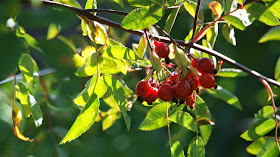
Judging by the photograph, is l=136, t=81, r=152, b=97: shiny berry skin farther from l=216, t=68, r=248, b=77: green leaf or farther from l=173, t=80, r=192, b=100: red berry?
l=216, t=68, r=248, b=77: green leaf

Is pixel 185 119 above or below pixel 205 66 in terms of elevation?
below

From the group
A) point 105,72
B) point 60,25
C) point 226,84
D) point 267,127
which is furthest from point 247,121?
point 60,25

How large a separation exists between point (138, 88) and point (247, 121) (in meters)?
1.81

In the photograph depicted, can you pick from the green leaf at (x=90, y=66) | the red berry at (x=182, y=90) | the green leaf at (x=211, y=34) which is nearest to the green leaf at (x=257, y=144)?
the green leaf at (x=211, y=34)

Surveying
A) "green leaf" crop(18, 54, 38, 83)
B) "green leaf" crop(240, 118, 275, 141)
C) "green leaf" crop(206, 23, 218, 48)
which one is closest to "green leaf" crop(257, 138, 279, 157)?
"green leaf" crop(240, 118, 275, 141)

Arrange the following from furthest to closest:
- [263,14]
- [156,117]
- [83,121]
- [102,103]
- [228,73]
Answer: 1. [102,103]
2. [228,73]
3. [156,117]
4. [263,14]
5. [83,121]

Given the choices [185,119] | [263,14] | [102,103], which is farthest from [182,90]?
[102,103]

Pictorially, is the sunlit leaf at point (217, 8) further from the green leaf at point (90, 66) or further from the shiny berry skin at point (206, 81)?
the green leaf at point (90, 66)

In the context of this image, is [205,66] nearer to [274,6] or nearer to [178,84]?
[178,84]

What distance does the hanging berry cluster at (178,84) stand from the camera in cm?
77

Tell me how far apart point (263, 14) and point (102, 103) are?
601 mm

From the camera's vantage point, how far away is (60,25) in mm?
512

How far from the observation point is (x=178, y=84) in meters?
0.78

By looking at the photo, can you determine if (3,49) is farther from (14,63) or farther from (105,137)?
(105,137)
